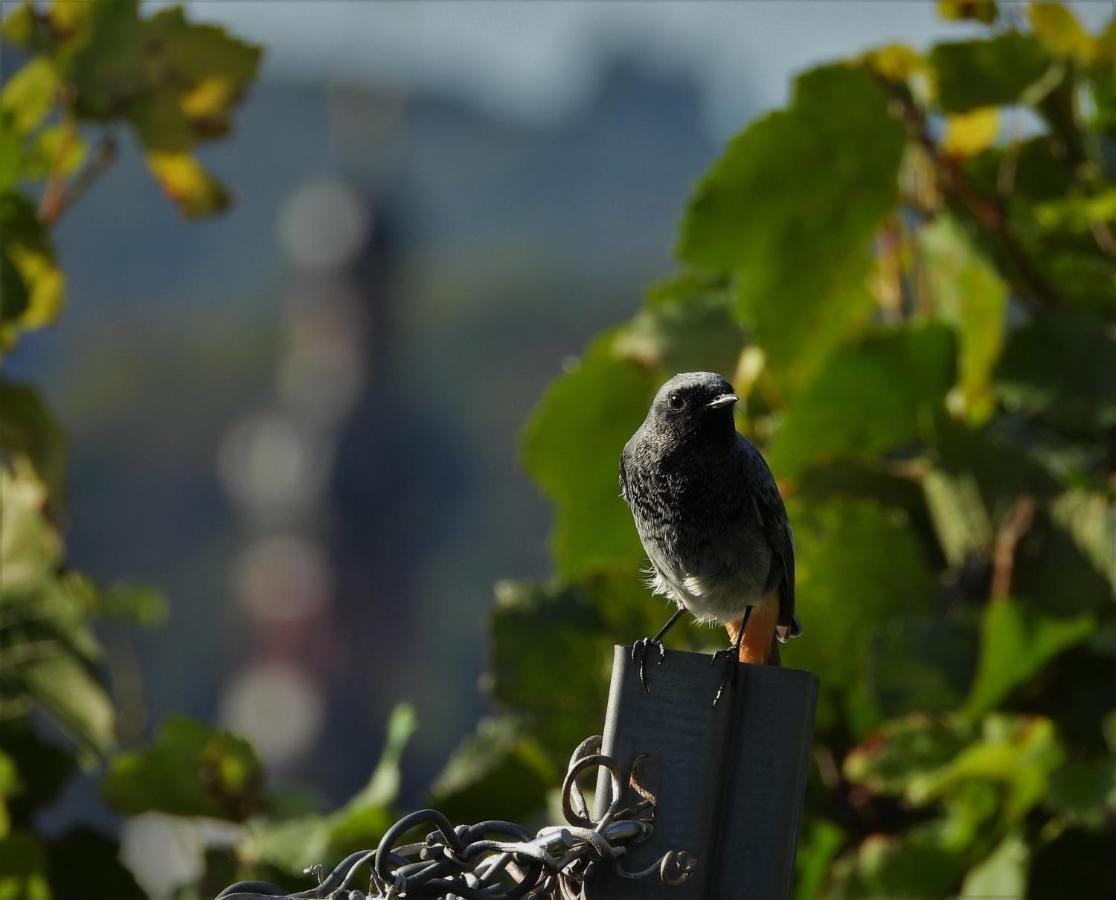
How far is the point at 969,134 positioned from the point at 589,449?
0.77 m

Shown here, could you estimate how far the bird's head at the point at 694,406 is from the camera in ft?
4.86

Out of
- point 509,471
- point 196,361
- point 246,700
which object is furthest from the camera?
point 196,361

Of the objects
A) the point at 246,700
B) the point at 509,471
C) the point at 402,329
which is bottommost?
the point at 246,700

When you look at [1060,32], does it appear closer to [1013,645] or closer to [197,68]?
[1013,645]

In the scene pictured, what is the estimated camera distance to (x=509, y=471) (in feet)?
169

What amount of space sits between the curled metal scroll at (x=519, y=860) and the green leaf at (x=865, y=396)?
1129mm

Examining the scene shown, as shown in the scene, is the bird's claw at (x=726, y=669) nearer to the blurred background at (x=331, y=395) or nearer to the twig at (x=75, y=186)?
the twig at (x=75, y=186)

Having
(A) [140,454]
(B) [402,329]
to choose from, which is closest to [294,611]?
(B) [402,329]

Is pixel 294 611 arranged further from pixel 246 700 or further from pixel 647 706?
pixel 647 706

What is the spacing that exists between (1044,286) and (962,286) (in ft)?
0.73

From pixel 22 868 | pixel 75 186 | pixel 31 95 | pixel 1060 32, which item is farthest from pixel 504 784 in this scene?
pixel 1060 32

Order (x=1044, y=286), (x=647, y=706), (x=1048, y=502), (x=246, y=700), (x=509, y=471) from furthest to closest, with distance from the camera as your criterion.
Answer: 1. (x=509, y=471)
2. (x=246, y=700)
3. (x=1044, y=286)
4. (x=1048, y=502)
5. (x=647, y=706)

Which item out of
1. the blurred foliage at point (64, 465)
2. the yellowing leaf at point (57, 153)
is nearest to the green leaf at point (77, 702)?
the blurred foliage at point (64, 465)

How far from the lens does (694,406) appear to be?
1.49 meters
